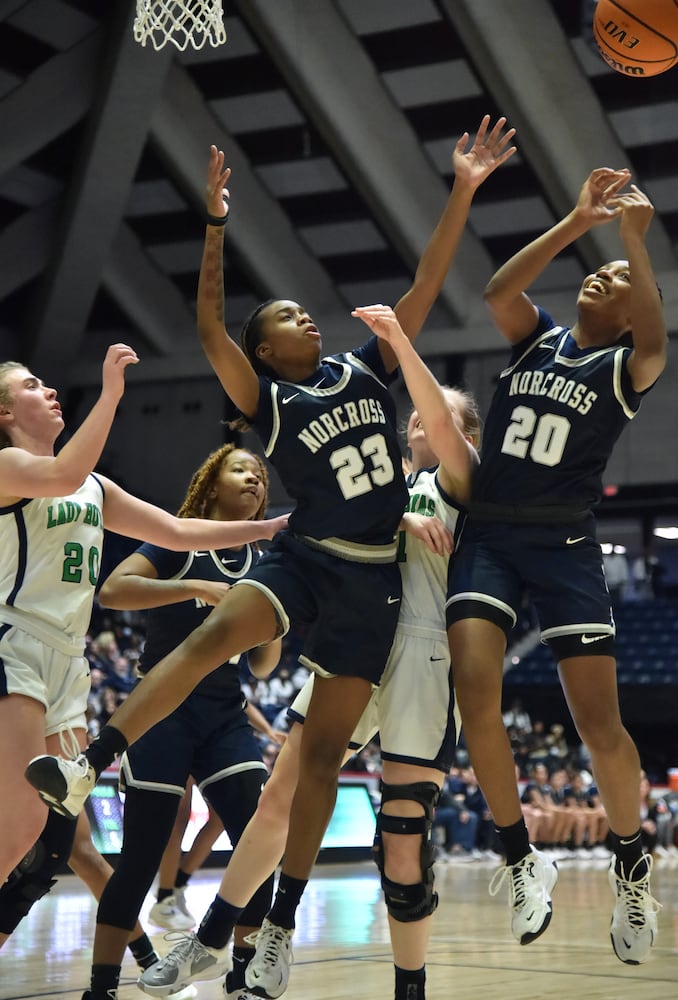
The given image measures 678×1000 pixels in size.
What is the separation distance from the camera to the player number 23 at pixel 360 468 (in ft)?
14.3

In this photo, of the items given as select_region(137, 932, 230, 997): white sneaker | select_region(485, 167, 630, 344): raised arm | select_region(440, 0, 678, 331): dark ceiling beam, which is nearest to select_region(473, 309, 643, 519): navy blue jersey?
select_region(485, 167, 630, 344): raised arm

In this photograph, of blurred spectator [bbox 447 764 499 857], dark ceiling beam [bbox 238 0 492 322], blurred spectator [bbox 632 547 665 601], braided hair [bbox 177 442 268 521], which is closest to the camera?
braided hair [bbox 177 442 268 521]

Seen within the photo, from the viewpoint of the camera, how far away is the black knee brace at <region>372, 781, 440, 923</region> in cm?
427

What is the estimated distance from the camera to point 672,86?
1781cm

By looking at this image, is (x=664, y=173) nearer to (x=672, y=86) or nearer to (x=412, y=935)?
(x=672, y=86)

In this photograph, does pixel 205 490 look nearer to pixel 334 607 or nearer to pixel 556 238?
pixel 334 607

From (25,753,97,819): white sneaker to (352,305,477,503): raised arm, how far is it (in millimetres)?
1642

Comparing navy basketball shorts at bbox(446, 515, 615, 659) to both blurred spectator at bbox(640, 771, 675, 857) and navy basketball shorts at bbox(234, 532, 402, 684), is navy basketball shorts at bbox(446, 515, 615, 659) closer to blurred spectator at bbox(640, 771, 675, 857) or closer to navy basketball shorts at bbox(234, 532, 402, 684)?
navy basketball shorts at bbox(234, 532, 402, 684)

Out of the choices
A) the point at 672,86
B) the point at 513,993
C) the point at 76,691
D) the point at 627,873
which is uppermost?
the point at 672,86

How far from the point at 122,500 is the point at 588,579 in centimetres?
177

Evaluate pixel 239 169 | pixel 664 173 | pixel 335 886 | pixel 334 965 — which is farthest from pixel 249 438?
pixel 334 965

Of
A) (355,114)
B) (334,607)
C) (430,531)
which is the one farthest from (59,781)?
(355,114)

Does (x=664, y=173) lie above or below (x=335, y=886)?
above

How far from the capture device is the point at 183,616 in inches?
212
